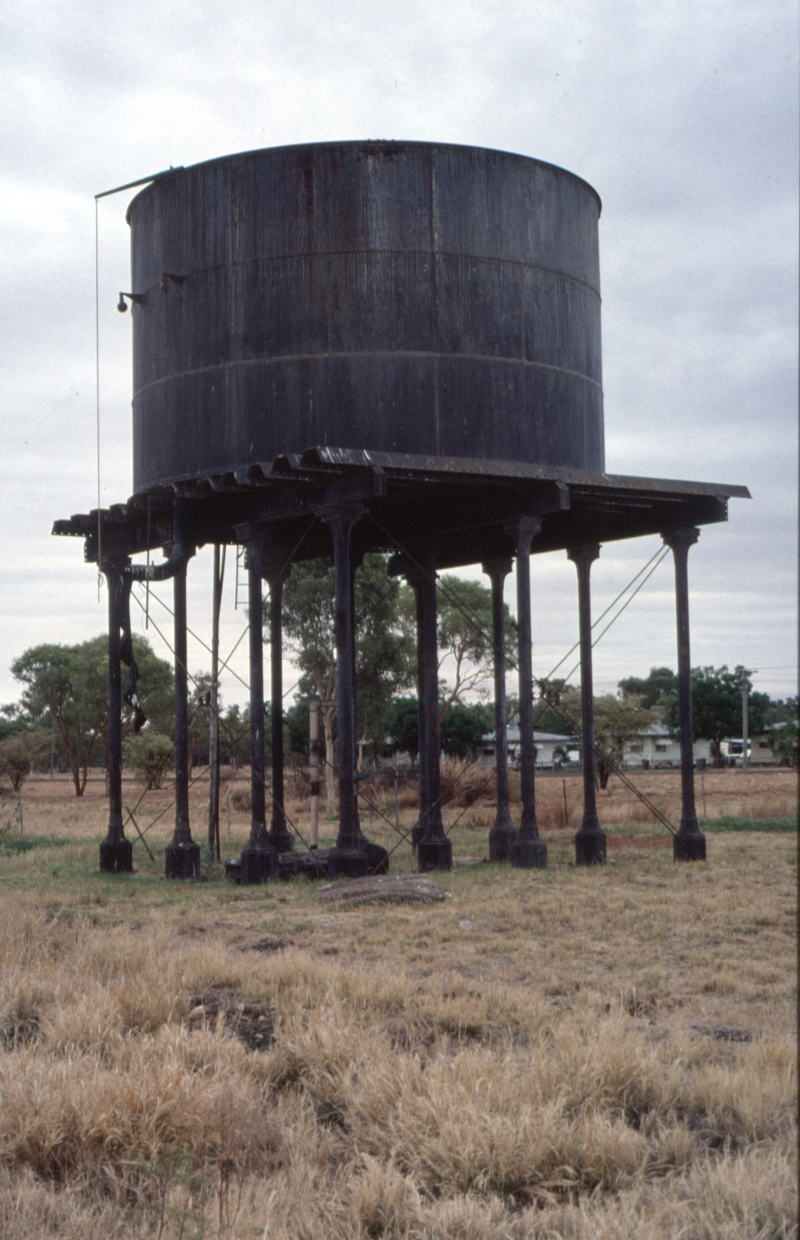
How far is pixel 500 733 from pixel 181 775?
513 cm

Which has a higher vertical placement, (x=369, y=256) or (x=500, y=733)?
(x=369, y=256)

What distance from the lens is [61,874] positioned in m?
20.5

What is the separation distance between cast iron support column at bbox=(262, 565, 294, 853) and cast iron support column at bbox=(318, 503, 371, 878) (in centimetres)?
364

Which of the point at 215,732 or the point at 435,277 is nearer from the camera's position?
the point at 435,277

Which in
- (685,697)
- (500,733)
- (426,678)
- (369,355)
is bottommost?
(500,733)

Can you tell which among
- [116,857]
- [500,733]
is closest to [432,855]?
[500,733]

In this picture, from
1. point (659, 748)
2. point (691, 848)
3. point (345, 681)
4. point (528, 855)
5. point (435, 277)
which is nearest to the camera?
point (345, 681)

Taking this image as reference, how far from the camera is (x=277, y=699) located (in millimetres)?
A: 21672

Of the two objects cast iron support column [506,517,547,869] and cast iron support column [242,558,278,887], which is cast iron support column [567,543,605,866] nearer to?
cast iron support column [506,517,547,869]

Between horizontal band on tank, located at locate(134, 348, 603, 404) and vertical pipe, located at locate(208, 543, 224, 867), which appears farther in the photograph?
vertical pipe, located at locate(208, 543, 224, 867)

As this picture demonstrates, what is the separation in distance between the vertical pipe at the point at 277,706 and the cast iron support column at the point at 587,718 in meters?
4.40

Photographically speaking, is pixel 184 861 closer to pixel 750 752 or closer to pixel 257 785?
pixel 257 785

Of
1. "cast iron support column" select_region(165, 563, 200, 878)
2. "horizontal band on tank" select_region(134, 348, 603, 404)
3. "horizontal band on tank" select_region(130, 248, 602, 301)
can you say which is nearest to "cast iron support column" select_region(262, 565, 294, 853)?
"cast iron support column" select_region(165, 563, 200, 878)

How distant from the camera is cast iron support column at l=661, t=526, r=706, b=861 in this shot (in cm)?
1928
